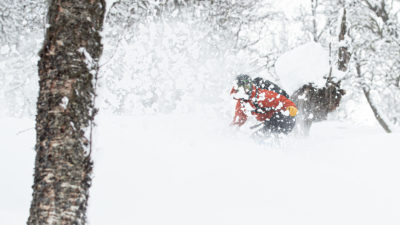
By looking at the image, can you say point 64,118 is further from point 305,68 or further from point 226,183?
point 305,68

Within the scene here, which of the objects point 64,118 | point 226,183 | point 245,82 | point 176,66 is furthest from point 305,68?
point 64,118

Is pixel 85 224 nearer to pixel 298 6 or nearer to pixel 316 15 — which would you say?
pixel 316 15

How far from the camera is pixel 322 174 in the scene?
4.77 m

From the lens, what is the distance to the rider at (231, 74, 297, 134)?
217 inches

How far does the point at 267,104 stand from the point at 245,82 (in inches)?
21.0

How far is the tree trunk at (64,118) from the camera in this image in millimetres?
1907

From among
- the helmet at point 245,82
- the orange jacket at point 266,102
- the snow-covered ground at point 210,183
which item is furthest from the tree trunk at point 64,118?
the orange jacket at point 266,102

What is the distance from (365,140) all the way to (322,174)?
124 inches

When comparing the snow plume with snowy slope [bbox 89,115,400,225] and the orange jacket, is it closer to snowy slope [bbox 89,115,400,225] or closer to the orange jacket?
the orange jacket

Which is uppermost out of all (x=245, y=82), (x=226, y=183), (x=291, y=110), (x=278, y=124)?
(x=245, y=82)

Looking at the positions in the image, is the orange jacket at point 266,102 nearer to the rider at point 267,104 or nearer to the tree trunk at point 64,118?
the rider at point 267,104

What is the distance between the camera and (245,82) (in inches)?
216

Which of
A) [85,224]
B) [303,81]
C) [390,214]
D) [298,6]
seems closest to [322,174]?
[390,214]

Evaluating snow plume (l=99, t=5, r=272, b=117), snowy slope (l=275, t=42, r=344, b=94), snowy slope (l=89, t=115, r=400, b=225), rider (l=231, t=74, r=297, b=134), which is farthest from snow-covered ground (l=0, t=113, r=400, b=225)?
snow plume (l=99, t=5, r=272, b=117)
